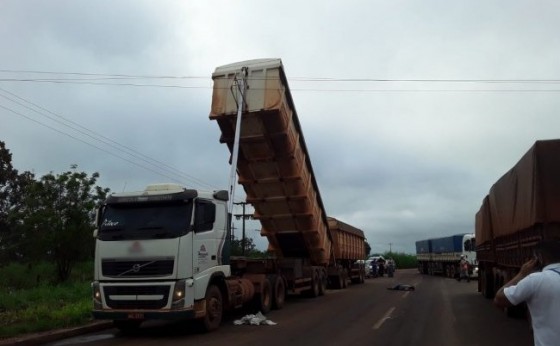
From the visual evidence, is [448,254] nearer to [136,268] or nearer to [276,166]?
[276,166]

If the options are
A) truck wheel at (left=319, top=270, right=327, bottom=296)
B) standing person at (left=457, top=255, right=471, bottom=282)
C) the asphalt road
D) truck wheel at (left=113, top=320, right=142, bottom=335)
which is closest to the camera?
the asphalt road

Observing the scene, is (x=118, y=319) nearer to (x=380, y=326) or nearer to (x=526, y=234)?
(x=380, y=326)

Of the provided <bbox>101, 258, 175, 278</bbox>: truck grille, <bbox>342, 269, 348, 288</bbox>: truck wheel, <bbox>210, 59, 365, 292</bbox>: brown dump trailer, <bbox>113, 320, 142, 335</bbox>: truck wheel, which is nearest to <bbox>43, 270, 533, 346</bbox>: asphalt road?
<bbox>113, 320, 142, 335</bbox>: truck wheel

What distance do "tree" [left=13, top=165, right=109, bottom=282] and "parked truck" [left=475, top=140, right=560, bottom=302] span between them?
16.2 meters

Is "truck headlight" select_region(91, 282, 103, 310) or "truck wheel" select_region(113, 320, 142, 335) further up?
"truck headlight" select_region(91, 282, 103, 310)

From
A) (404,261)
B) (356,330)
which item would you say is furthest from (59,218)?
(404,261)

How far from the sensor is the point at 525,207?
389 inches

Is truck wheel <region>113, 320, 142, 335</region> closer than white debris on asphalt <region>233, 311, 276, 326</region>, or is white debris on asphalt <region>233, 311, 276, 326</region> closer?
truck wheel <region>113, 320, 142, 335</region>

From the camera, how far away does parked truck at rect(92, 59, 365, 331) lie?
10484mm

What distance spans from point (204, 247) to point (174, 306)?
1387 mm

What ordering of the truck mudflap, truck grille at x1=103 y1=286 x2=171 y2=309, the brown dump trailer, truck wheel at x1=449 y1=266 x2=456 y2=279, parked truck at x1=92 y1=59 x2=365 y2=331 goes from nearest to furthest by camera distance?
the truck mudflap → truck grille at x1=103 y1=286 x2=171 y2=309 → parked truck at x1=92 y1=59 x2=365 y2=331 → the brown dump trailer → truck wheel at x1=449 y1=266 x2=456 y2=279

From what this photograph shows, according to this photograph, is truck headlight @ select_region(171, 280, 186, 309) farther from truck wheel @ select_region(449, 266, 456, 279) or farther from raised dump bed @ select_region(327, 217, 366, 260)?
truck wheel @ select_region(449, 266, 456, 279)

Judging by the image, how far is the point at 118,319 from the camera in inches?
417

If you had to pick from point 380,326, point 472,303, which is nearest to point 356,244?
point 472,303
